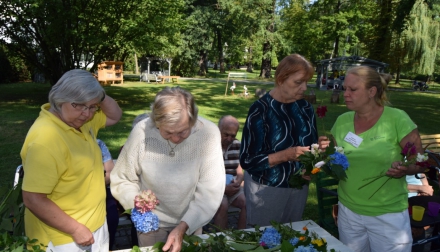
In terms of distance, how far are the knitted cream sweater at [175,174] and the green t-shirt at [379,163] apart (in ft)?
2.89

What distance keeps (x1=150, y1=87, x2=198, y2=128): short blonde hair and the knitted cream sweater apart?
0.50ft

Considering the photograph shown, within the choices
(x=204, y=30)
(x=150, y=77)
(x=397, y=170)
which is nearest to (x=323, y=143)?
(x=397, y=170)

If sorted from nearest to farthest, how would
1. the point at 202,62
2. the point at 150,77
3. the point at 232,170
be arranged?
the point at 232,170 < the point at 150,77 < the point at 202,62

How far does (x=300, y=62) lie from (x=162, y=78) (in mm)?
24041

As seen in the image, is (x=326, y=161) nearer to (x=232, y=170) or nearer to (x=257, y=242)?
(x=257, y=242)

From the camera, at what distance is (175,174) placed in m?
2.01

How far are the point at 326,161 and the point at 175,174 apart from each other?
34.8 inches

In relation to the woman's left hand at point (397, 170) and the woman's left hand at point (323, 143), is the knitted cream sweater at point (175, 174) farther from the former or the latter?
the woman's left hand at point (397, 170)

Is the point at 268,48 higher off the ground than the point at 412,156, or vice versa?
the point at 268,48

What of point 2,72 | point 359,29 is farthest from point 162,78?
point 359,29

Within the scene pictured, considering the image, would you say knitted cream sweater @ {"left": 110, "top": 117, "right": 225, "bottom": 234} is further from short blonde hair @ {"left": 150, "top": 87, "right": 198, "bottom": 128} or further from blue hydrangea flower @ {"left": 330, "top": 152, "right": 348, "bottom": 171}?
blue hydrangea flower @ {"left": 330, "top": 152, "right": 348, "bottom": 171}

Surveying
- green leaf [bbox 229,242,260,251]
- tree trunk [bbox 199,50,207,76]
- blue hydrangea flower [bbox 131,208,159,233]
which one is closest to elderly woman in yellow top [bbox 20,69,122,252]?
blue hydrangea flower [bbox 131,208,159,233]

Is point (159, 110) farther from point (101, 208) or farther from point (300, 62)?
point (300, 62)

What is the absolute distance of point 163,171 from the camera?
201cm
